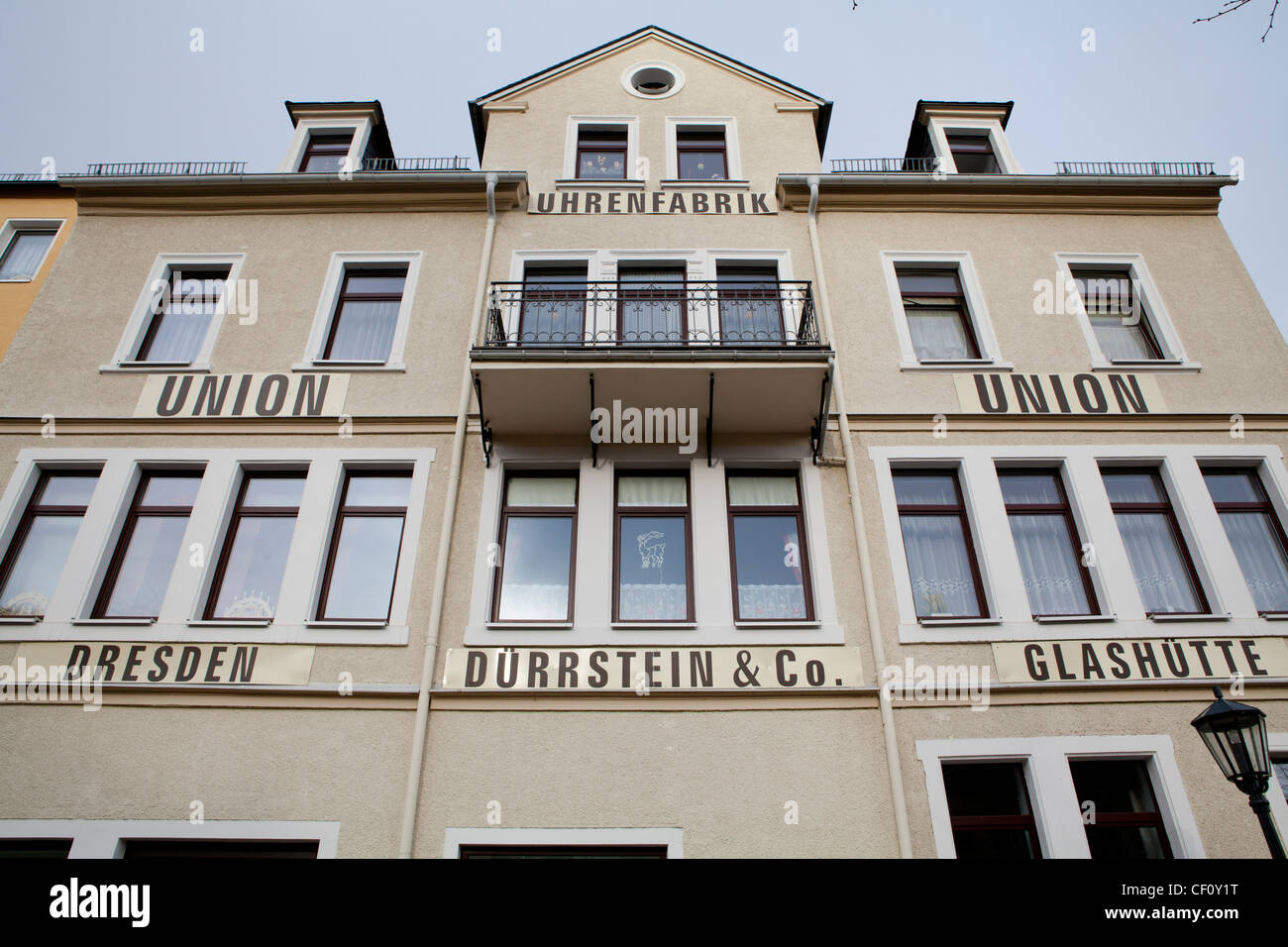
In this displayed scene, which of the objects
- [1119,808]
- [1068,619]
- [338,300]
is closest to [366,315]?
[338,300]

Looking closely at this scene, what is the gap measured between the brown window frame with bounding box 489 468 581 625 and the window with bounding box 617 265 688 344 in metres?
2.03

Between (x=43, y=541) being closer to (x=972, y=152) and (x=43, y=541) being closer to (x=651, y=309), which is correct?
(x=651, y=309)

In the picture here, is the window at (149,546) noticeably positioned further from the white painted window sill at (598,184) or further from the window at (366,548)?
the white painted window sill at (598,184)

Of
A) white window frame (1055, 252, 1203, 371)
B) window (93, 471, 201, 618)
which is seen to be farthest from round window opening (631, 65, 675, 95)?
window (93, 471, 201, 618)

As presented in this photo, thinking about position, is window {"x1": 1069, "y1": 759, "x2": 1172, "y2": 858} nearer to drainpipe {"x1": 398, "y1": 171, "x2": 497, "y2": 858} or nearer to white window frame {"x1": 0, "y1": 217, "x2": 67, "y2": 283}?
drainpipe {"x1": 398, "y1": 171, "x2": 497, "y2": 858}

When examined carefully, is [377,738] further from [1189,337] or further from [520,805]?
[1189,337]

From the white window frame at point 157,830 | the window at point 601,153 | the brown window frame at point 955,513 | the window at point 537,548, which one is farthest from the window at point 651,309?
the white window frame at point 157,830

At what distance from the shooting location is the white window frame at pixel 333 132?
43.6 ft

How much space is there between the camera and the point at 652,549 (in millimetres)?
9633

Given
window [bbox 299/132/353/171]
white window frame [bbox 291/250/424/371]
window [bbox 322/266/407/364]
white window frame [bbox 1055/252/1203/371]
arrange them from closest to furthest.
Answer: white window frame [bbox 291/250/424/371] < white window frame [bbox 1055/252/1203/371] < window [bbox 322/266/407/364] < window [bbox 299/132/353/171]

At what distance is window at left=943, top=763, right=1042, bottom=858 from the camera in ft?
26.0

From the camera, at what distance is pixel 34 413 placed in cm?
1035

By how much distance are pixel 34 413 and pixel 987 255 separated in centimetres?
1304
